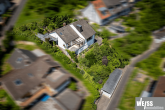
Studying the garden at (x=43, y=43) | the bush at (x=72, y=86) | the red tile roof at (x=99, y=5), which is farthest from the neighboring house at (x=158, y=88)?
Result: the bush at (x=72, y=86)

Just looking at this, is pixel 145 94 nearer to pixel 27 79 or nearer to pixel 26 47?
pixel 27 79

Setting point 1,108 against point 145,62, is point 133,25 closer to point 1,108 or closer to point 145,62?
point 145,62

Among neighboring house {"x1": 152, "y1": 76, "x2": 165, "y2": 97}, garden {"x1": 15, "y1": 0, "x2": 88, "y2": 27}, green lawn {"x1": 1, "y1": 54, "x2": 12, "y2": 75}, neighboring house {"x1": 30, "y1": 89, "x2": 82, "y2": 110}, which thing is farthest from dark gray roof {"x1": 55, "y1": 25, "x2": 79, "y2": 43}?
neighboring house {"x1": 152, "y1": 76, "x2": 165, "y2": 97}

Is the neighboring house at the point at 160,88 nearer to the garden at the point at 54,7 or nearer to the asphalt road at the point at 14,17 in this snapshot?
the garden at the point at 54,7

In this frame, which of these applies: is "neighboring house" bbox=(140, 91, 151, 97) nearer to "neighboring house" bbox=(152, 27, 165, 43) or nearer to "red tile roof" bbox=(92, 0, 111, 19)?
"neighboring house" bbox=(152, 27, 165, 43)

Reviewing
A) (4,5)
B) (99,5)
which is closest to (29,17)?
(4,5)
